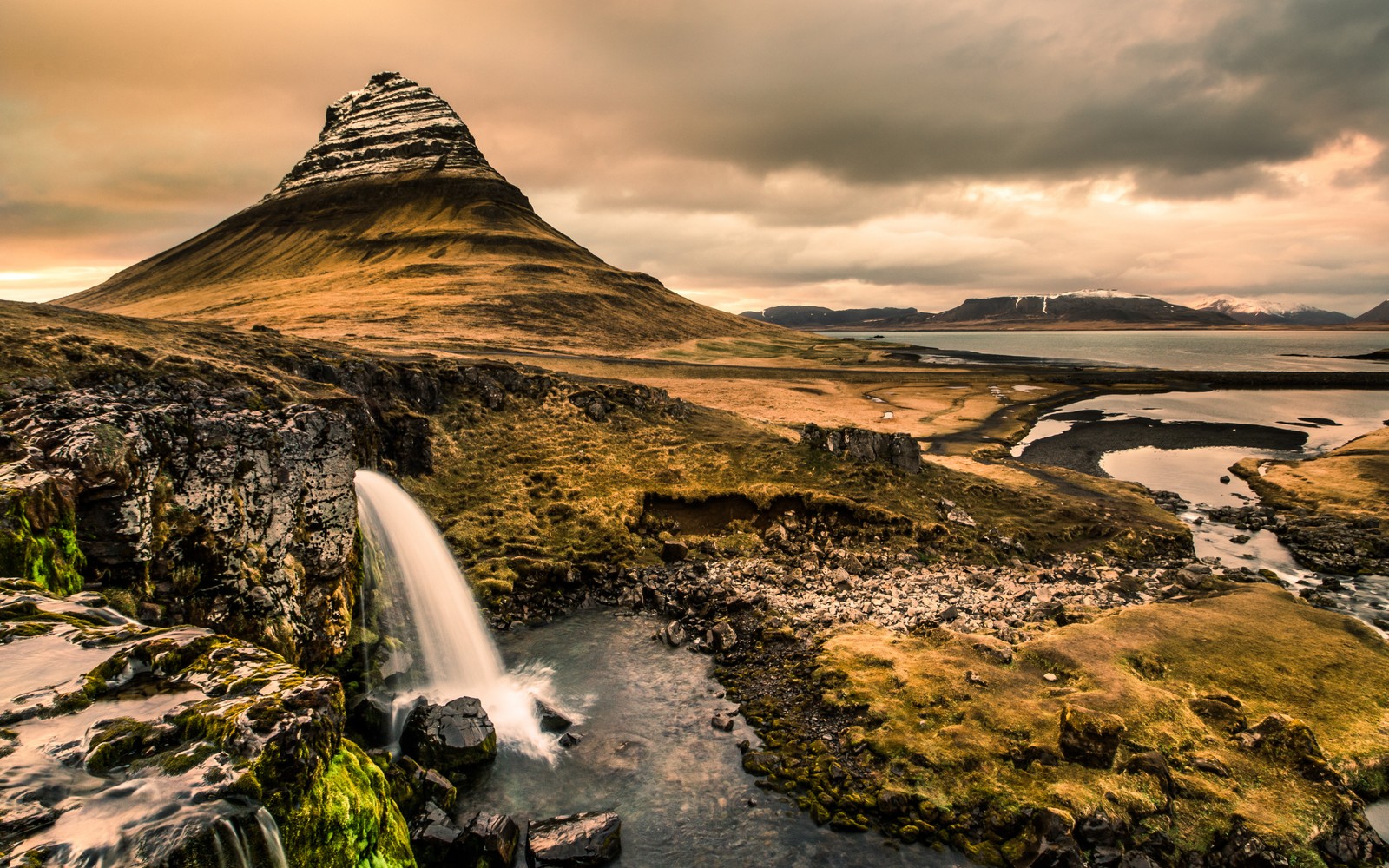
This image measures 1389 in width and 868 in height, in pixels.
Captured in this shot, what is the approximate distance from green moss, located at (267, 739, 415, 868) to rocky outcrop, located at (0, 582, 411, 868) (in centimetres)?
3

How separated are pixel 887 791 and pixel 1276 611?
75.8 feet

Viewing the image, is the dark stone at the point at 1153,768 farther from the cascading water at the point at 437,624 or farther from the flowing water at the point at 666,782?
the cascading water at the point at 437,624

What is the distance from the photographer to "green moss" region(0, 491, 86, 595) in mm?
13133

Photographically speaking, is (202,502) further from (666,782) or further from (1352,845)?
(1352,845)

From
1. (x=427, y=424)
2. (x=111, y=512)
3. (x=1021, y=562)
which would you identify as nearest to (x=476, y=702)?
(x=111, y=512)

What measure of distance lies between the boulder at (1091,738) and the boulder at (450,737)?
1856cm

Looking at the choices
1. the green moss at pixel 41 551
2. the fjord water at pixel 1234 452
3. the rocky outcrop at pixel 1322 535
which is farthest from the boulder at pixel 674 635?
the rocky outcrop at pixel 1322 535

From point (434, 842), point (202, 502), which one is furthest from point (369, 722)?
point (202, 502)

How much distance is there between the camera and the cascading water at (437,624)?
22.8 m

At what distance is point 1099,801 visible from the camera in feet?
56.5

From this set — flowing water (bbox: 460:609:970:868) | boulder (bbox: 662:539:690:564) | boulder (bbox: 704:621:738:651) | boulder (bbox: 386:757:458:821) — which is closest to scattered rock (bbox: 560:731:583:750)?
flowing water (bbox: 460:609:970:868)

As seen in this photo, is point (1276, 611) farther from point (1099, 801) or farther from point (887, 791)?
point (887, 791)

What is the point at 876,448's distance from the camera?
153ft

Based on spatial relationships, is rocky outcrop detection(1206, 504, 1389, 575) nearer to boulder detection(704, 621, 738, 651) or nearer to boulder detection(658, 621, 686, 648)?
boulder detection(704, 621, 738, 651)
